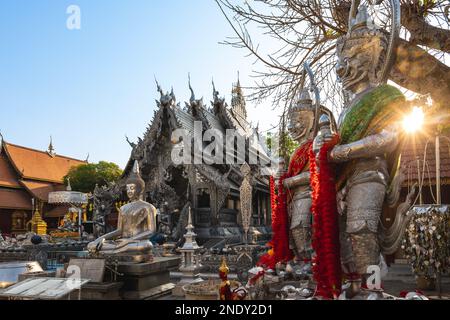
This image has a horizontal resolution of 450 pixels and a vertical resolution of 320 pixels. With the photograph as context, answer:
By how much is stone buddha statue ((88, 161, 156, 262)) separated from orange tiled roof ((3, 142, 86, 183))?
95.7 ft

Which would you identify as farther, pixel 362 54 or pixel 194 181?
pixel 194 181

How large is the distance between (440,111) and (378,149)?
3292mm

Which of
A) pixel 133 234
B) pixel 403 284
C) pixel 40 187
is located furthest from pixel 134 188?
pixel 40 187

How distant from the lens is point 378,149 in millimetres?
3385

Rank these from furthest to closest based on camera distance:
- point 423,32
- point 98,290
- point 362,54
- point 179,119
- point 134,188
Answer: point 179,119, point 134,188, point 98,290, point 423,32, point 362,54

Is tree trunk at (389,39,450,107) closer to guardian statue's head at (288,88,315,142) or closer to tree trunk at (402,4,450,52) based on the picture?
tree trunk at (402,4,450,52)

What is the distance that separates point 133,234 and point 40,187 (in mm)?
30025

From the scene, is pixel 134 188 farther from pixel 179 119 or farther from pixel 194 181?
pixel 179 119

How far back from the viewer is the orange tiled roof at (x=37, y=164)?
33750 mm

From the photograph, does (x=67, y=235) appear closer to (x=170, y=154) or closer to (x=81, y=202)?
(x=81, y=202)

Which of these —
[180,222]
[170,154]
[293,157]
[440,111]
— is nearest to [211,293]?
[293,157]

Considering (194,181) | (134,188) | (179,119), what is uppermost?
(179,119)

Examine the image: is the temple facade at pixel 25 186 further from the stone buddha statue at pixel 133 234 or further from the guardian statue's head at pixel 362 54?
the guardian statue's head at pixel 362 54

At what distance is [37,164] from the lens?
36.5 metres
